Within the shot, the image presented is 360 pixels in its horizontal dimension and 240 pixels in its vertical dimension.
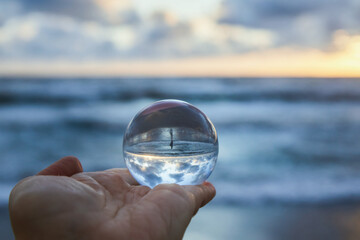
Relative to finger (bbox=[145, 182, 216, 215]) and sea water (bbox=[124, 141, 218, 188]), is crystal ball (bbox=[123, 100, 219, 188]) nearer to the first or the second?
sea water (bbox=[124, 141, 218, 188])

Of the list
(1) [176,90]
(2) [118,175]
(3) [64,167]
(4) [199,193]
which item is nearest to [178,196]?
(4) [199,193]

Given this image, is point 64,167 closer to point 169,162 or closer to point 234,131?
point 169,162

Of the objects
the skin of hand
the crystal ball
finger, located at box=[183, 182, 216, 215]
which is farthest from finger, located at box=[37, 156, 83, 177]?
Result: finger, located at box=[183, 182, 216, 215]

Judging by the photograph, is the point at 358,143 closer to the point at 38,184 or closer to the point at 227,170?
the point at 227,170

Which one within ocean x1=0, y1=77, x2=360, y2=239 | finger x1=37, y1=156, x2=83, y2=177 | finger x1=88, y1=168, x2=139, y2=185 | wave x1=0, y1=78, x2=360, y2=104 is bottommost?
ocean x1=0, y1=77, x2=360, y2=239

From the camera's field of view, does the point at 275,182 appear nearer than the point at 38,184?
No

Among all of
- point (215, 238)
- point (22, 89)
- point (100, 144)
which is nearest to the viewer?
point (215, 238)

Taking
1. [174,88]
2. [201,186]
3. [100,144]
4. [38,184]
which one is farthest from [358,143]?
[174,88]
